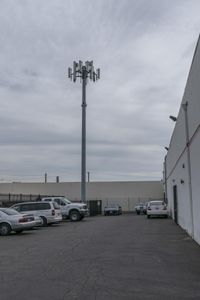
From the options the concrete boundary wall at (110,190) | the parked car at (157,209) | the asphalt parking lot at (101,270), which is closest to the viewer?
the asphalt parking lot at (101,270)

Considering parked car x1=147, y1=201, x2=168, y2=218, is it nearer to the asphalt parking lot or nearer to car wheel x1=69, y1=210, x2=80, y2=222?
car wheel x1=69, y1=210, x2=80, y2=222

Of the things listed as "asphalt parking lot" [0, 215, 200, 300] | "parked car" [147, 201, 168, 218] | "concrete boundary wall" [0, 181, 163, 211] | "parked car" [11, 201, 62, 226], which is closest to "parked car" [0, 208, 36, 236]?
"asphalt parking lot" [0, 215, 200, 300]

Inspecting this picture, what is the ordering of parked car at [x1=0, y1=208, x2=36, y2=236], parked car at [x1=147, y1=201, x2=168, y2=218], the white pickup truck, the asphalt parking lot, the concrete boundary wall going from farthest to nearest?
the concrete boundary wall
parked car at [x1=147, y1=201, x2=168, y2=218]
the white pickup truck
parked car at [x1=0, y1=208, x2=36, y2=236]
the asphalt parking lot

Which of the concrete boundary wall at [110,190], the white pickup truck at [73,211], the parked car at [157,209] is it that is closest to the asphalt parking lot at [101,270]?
the white pickup truck at [73,211]

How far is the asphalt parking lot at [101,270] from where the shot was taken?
356 inches

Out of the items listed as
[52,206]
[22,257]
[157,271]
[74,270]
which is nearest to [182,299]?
[157,271]

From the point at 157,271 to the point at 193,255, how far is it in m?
3.52

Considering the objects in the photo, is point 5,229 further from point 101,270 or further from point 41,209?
point 101,270

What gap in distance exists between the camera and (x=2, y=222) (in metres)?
24.4

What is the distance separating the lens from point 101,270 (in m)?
11.7

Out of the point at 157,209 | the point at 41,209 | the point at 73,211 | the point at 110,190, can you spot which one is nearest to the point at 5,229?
the point at 41,209

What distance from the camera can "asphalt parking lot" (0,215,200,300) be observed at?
904cm

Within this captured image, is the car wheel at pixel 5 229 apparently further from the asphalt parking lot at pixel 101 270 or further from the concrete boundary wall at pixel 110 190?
the concrete boundary wall at pixel 110 190

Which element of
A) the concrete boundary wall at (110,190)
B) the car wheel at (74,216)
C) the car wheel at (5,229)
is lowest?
the car wheel at (5,229)
